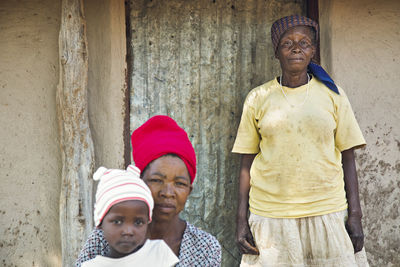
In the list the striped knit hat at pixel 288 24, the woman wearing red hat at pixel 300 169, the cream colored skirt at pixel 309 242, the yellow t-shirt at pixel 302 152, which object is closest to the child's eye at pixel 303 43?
the woman wearing red hat at pixel 300 169

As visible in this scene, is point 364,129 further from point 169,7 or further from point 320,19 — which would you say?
point 169,7

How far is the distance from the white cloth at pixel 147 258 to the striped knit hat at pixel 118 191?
0.14m

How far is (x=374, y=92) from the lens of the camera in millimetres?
3873

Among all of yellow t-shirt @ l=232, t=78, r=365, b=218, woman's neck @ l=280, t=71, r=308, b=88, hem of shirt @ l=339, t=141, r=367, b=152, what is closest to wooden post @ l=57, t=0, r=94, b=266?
yellow t-shirt @ l=232, t=78, r=365, b=218

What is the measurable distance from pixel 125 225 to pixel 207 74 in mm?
2054

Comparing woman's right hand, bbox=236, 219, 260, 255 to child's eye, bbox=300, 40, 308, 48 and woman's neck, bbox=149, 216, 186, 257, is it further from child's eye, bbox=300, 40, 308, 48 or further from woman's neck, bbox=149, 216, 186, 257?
child's eye, bbox=300, 40, 308, 48

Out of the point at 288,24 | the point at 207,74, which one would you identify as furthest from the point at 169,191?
the point at 207,74

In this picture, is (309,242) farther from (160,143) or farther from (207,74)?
(207,74)

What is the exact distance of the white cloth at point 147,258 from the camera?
6.64 ft

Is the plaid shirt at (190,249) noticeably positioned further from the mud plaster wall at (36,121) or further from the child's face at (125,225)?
the mud plaster wall at (36,121)

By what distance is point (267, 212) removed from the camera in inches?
122

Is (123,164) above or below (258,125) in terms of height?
below

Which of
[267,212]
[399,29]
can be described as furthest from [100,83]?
[399,29]

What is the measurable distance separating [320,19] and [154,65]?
4.19ft
